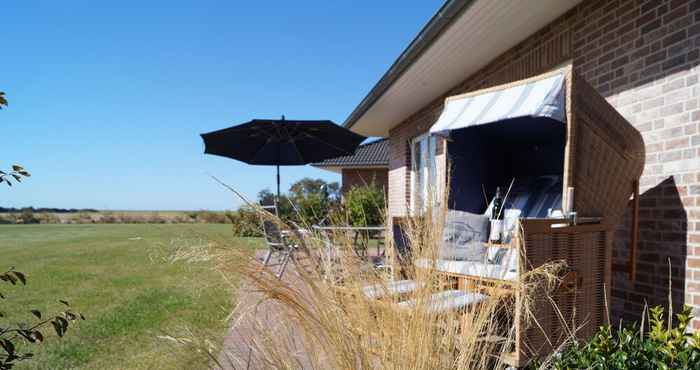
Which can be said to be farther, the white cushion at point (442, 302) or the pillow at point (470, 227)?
the pillow at point (470, 227)

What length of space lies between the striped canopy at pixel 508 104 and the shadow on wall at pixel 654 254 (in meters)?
1.28

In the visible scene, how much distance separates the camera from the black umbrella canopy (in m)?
7.30

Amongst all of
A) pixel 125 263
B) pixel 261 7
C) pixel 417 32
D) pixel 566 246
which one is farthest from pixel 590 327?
pixel 125 263

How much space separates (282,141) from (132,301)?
3.81m

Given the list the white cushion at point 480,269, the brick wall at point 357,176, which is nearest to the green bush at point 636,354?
the white cushion at point 480,269

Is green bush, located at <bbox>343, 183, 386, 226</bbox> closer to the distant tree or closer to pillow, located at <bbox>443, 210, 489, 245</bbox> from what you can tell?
the distant tree

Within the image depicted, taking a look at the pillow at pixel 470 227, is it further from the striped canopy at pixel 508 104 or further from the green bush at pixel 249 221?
the green bush at pixel 249 221

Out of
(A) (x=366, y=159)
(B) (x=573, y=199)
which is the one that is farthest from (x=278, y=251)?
(A) (x=366, y=159)

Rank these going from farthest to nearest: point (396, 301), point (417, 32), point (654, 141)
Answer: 1. point (417, 32)
2. point (654, 141)
3. point (396, 301)

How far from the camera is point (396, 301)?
1630mm

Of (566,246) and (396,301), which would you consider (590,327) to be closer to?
(566,246)

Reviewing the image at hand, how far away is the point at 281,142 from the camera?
797cm

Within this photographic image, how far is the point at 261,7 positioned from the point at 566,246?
7186 millimetres

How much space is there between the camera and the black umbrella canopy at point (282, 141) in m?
7.30
